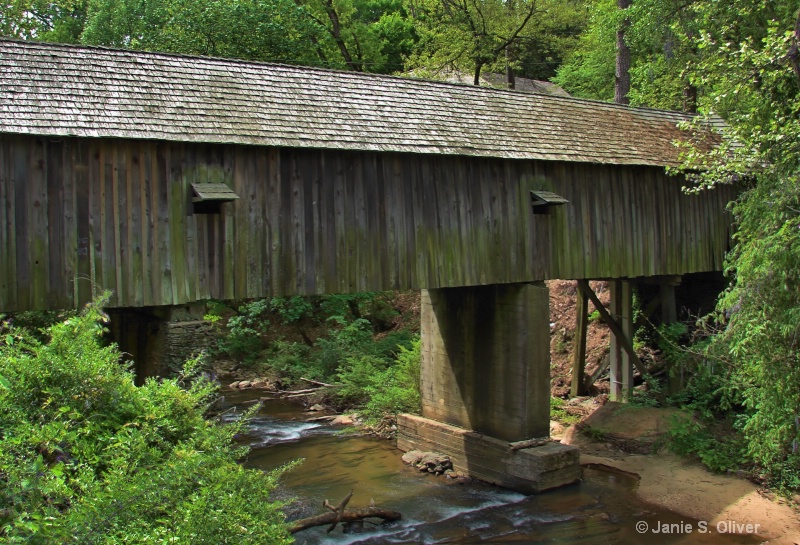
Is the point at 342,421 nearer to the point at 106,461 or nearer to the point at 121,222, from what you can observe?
the point at 121,222

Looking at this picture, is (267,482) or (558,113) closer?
(267,482)

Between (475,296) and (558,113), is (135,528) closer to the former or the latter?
(475,296)

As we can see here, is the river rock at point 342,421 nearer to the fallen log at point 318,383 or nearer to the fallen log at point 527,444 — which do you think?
the fallen log at point 318,383

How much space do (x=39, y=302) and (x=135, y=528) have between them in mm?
3696

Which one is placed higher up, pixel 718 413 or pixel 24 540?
pixel 24 540

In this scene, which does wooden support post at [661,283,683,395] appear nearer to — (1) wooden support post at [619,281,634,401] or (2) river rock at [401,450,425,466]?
(1) wooden support post at [619,281,634,401]

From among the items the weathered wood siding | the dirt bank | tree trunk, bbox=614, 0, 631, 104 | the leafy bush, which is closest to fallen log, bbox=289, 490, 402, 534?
the weathered wood siding

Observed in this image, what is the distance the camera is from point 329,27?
23.5m

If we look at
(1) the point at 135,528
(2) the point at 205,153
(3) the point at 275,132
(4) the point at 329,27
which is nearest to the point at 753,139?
(3) the point at 275,132

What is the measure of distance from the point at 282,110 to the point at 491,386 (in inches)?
203

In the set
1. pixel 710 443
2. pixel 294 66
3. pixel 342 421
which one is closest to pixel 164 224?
pixel 294 66

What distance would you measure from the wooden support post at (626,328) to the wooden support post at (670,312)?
Answer: 23.1 inches

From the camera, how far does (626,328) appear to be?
1305 centimetres

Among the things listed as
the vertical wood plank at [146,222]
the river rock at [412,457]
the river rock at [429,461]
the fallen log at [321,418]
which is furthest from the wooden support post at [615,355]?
the vertical wood plank at [146,222]
